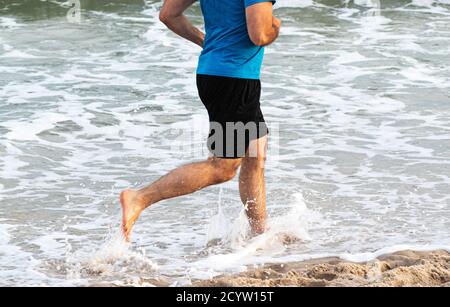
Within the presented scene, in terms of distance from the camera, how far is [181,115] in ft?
29.4

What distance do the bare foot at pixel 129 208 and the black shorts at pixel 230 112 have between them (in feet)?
1.62

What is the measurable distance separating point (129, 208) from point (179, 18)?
1.09 meters

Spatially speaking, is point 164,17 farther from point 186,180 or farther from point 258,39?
point 186,180

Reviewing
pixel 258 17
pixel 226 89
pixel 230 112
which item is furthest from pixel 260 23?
pixel 230 112

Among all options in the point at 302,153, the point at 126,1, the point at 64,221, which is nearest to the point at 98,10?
the point at 126,1

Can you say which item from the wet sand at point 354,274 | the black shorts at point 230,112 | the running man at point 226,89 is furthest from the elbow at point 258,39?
the wet sand at point 354,274

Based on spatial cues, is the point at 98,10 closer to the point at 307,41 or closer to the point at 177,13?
the point at 307,41

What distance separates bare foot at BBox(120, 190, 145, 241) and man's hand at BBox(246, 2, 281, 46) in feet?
3.43

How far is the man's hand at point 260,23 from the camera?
493 cm

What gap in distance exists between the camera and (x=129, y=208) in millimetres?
5188

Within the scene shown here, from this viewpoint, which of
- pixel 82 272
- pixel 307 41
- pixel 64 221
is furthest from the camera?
pixel 307 41

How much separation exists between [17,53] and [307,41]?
3.62 meters

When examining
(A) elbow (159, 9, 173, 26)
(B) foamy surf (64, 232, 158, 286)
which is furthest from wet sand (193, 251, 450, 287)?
(A) elbow (159, 9, 173, 26)
